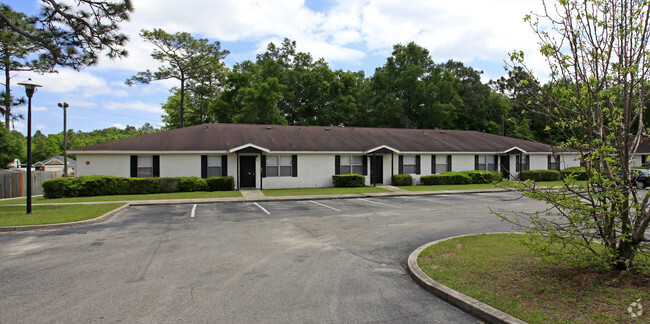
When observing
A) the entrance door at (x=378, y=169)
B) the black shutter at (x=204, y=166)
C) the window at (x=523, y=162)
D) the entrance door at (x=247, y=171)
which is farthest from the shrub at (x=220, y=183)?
the window at (x=523, y=162)

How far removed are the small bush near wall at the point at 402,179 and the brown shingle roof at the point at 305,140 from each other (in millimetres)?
2285

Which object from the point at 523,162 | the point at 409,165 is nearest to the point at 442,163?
the point at 409,165

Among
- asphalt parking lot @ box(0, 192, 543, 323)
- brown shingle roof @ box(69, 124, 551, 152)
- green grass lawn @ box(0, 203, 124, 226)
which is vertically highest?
brown shingle roof @ box(69, 124, 551, 152)

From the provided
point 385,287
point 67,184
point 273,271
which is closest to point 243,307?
point 273,271

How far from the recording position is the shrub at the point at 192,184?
2206 centimetres

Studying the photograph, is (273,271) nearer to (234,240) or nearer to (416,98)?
(234,240)

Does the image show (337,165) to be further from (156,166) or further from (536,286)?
(536,286)

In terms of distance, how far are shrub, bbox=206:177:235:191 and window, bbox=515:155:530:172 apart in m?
23.5

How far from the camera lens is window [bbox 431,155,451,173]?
94.9ft

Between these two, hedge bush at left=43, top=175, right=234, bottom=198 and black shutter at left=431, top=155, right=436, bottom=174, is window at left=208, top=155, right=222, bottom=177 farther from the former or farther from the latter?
black shutter at left=431, top=155, right=436, bottom=174

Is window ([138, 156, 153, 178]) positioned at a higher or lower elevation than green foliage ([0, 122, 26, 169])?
lower

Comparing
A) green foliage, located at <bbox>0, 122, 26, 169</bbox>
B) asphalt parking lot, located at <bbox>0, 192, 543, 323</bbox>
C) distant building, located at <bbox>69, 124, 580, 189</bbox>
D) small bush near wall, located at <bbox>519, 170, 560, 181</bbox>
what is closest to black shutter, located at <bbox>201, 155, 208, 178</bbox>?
distant building, located at <bbox>69, 124, 580, 189</bbox>

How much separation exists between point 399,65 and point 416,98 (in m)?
4.89

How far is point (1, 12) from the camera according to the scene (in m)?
13.3
